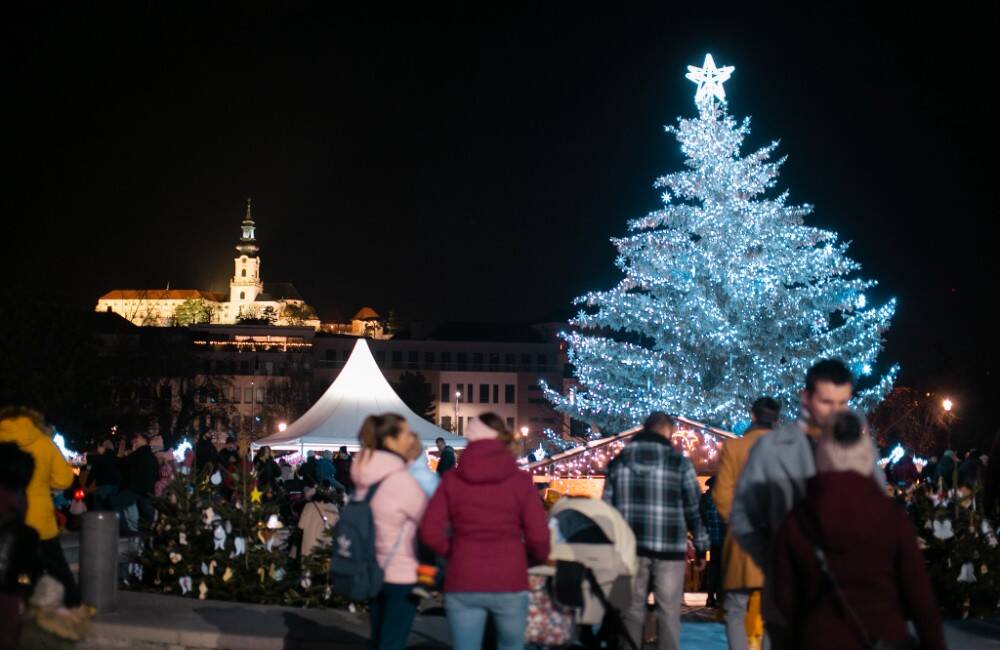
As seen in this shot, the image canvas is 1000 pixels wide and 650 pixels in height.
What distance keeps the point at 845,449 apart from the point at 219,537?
9.34 meters

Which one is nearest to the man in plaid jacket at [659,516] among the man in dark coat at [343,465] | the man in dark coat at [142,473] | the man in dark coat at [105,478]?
the man in dark coat at [142,473]

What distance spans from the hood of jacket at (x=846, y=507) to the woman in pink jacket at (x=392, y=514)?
2.92 metres

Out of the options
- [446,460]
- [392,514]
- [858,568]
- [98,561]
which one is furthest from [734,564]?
[446,460]

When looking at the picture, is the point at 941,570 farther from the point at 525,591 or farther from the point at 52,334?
the point at 52,334

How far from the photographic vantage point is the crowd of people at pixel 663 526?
4984 mm

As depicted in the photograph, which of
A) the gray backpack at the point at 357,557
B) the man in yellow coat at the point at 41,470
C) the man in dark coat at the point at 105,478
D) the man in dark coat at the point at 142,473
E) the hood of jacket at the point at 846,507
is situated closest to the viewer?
the hood of jacket at the point at 846,507

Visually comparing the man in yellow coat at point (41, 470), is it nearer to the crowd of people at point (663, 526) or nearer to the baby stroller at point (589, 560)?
the crowd of people at point (663, 526)

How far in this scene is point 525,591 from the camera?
6957 millimetres

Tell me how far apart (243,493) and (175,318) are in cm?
17988

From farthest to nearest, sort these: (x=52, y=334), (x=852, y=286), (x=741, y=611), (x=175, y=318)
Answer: (x=175, y=318), (x=52, y=334), (x=852, y=286), (x=741, y=611)

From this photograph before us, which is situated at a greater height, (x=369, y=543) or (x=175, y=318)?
(x=175, y=318)

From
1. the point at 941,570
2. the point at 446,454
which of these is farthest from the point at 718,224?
the point at 941,570

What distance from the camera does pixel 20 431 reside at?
33.7ft

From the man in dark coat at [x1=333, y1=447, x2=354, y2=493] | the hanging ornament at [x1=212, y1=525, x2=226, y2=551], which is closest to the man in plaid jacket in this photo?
the hanging ornament at [x1=212, y1=525, x2=226, y2=551]
